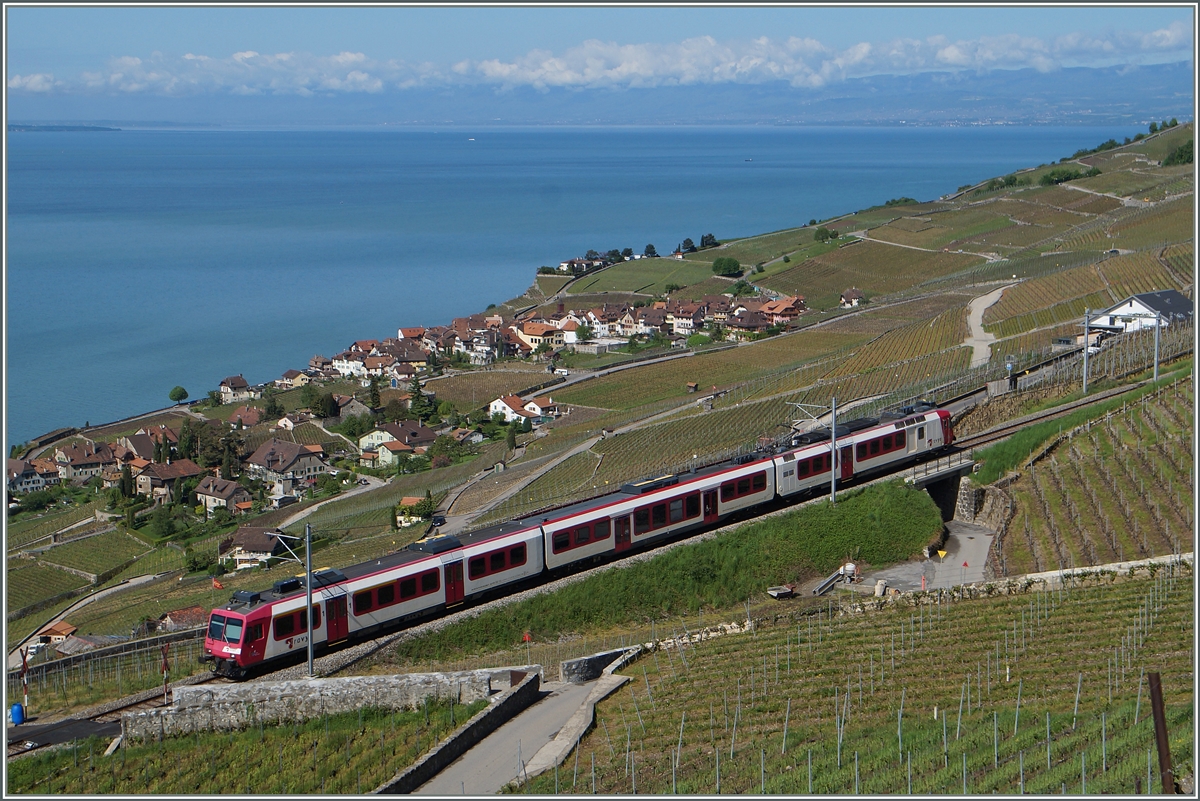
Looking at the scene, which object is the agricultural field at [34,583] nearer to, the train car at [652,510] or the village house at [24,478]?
the village house at [24,478]

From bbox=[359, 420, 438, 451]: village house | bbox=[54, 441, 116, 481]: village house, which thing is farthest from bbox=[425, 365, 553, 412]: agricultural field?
bbox=[54, 441, 116, 481]: village house

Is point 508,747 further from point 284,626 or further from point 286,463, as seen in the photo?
point 286,463

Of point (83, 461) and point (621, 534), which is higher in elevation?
point (621, 534)

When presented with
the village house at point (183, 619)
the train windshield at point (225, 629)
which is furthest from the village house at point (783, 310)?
the train windshield at point (225, 629)

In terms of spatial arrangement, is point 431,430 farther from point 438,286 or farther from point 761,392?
point 438,286

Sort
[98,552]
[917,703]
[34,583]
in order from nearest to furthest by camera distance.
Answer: [917,703]
[34,583]
[98,552]

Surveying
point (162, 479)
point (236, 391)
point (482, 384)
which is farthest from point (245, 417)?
point (482, 384)
